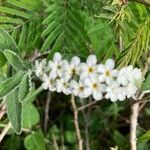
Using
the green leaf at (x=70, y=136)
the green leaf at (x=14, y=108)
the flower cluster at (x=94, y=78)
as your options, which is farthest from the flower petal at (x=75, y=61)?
the green leaf at (x=70, y=136)

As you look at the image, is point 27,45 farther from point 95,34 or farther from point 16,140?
point 16,140

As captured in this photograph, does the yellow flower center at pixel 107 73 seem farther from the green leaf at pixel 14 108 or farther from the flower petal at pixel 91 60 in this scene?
the green leaf at pixel 14 108

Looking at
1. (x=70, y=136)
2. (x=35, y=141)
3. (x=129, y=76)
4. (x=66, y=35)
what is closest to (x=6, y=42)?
(x=66, y=35)

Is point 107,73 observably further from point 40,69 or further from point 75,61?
point 40,69

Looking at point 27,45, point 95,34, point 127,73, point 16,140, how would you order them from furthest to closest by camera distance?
point 16,140 → point 27,45 → point 95,34 → point 127,73

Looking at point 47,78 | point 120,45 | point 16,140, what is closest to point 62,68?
point 47,78

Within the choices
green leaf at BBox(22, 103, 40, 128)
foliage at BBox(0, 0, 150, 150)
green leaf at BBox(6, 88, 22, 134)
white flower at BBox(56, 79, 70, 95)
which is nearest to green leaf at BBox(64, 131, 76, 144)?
green leaf at BBox(22, 103, 40, 128)
